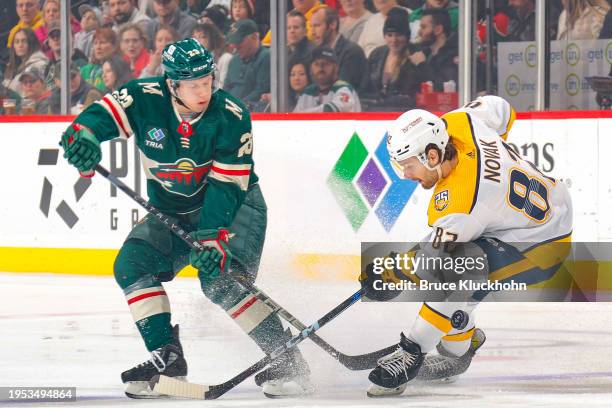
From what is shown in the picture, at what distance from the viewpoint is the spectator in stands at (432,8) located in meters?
7.07

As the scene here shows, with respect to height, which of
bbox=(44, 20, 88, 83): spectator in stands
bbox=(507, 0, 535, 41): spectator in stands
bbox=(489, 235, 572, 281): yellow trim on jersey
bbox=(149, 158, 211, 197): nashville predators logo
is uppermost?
bbox=(507, 0, 535, 41): spectator in stands

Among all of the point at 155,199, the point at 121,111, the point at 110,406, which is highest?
the point at 121,111

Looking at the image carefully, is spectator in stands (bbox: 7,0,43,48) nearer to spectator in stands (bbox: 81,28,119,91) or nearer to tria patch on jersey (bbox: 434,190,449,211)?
spectator in stands (bbox: 81,28,119,91)

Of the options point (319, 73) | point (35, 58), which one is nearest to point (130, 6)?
point (35, 58)

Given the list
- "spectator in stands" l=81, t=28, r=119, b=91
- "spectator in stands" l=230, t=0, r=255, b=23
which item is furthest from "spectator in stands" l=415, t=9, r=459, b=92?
"spectator in stands" l=81, t=28, r=119, b=91

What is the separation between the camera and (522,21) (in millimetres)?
7004

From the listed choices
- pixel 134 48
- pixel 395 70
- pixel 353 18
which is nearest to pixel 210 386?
pixel 395 70

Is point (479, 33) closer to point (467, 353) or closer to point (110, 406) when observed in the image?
point (467, 353)

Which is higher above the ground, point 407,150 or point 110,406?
point 407,150

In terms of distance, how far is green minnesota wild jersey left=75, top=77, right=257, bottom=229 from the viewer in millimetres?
4102

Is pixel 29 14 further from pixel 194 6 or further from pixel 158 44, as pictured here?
pixel 194 6

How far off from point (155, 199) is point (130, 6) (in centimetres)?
395

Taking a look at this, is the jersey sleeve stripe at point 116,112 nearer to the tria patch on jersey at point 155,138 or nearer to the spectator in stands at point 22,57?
the tria patch on jersey at point 155,138

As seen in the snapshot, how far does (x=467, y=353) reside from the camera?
438 centimetres
